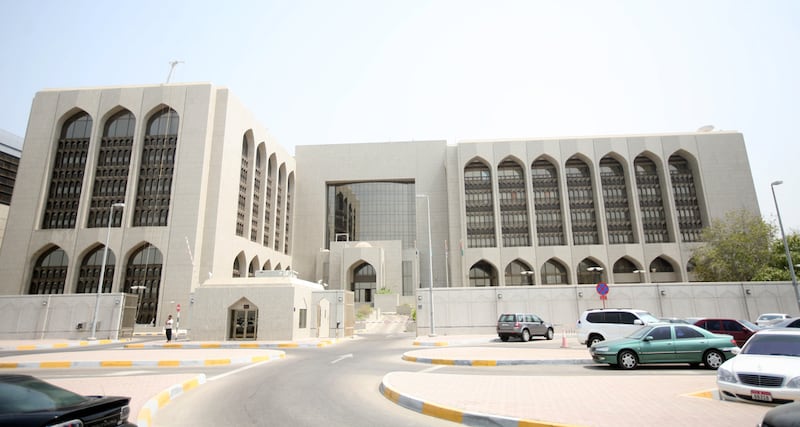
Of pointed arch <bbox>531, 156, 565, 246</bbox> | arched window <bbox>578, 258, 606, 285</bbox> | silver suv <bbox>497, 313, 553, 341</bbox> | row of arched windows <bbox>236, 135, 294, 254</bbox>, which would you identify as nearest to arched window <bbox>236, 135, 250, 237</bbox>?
row of arched windows <bbox>236, 135, 294, 254</bbox>

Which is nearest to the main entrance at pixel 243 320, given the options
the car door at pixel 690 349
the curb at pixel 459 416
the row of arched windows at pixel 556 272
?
the curb at pixel 459 416

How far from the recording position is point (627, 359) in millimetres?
12172

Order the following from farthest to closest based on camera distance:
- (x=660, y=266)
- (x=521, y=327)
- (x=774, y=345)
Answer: (x=660, y=266) → (x=521, y=327) → (x=774, y=345)

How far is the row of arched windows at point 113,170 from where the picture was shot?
1778 inches

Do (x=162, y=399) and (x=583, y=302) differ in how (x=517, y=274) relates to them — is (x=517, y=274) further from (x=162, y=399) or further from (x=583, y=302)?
(x=162, y=399)

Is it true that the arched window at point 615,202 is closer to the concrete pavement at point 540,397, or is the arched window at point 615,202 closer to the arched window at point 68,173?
the concrete pavement at point 540,397

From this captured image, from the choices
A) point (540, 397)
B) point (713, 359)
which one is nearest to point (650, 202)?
point (713, 359)

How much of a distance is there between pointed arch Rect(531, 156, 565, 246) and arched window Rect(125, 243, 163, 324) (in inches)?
1860

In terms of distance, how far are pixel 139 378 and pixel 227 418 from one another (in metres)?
5.21

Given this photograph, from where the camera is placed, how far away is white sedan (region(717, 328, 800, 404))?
698 centimetres

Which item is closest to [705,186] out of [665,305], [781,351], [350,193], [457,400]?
[665,305]

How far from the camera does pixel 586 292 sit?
27906 mm

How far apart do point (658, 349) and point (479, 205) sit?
52152 mm

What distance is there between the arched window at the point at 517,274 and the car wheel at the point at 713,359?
5084 cm
